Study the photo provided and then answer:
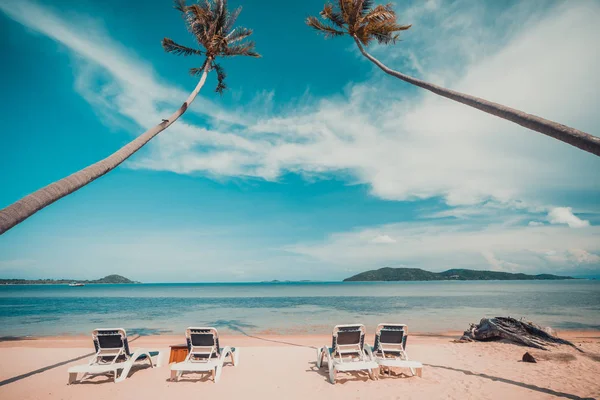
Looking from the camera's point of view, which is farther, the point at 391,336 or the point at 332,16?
the point at 332,16

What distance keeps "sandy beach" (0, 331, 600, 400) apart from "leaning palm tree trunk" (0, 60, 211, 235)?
413cm

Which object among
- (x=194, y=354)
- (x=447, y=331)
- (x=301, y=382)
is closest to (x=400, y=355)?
(x=301, y=382)

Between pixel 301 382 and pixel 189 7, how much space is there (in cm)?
1139

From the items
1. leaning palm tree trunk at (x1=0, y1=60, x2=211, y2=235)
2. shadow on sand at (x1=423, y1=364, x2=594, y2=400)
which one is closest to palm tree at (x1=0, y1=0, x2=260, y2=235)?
leaning palm tree trunk at (x1=0, y1=60, x2=211, y2=235)

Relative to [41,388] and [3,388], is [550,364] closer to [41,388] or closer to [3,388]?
[41,388]

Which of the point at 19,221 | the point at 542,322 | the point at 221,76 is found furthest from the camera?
the point at 542,322

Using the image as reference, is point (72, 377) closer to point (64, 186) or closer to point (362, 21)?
point (64, 186)

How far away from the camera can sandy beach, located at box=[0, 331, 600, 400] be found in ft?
18.5

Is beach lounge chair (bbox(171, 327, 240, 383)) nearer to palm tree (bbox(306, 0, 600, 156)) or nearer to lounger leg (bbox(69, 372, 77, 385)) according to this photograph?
lounger leg (bbox(69, 372, 77, 385))

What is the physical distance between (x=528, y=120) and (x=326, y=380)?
6.64 metres

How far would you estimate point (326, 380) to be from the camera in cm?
648

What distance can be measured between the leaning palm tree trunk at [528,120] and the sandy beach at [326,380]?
4.67 meters

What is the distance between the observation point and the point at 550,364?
7.57 meters

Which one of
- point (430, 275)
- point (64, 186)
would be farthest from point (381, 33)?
point (430, 275)
